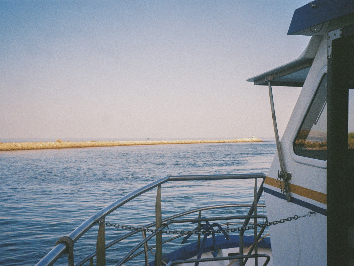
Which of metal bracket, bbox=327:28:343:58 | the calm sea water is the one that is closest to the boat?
metal bracket, bbox=327:28:343:58

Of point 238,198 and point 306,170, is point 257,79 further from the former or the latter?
point 238,198

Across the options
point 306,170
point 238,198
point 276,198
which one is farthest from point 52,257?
point 238,198

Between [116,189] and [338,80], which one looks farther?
[116,189]

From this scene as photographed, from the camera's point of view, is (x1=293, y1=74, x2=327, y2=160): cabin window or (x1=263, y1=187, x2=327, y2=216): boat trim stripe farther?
(x1=293, y1=74, x2=327, y2=160): cabin window

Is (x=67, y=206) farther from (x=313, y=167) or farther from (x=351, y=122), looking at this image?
(x=351, y=122)

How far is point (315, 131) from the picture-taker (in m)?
3.00

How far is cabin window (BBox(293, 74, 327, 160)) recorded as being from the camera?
2.86 meters

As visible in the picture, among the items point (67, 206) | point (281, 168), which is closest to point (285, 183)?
point (281, 168)

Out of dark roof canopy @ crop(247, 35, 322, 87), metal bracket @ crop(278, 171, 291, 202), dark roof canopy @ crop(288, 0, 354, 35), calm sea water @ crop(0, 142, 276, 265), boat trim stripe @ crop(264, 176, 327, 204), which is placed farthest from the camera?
calm sea water @ crop(0, 142, 276, 265)

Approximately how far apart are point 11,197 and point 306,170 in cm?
1921

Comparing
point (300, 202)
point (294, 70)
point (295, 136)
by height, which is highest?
point (294, 70)

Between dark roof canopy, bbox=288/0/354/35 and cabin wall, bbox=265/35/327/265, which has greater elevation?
dark roof canopy, bbox=288/0/354/35

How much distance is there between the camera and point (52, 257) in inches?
52.1

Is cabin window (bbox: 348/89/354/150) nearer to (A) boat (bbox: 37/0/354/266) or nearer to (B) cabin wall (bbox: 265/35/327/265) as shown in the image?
(A) boat (bbox: 37/0/354/266)
